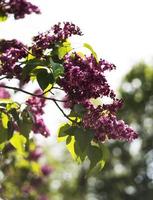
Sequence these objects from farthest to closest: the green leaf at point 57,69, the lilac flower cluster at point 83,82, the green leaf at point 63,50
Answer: the green leaf at point 63,50
the lilac flower cluster at point 83,82
the green leaf at point 57,69

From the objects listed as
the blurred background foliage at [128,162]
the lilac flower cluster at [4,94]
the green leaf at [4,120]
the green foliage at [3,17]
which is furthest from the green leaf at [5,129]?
the blurred background foliage at [128,162]

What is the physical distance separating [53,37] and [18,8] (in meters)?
0.30

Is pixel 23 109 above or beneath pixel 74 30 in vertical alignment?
beneath

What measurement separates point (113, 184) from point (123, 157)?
1385mm

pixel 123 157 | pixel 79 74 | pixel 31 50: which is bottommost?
pixel 79 74

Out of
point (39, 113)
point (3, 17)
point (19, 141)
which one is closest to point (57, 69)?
point (3, 17)

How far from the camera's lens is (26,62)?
13.4ft

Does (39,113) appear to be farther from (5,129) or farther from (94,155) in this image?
(94,155)

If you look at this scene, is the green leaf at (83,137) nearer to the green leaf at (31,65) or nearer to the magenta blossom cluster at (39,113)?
the green leaf at (31,65)

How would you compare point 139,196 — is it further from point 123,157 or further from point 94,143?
point 94,143

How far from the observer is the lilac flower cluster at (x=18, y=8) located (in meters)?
4.01

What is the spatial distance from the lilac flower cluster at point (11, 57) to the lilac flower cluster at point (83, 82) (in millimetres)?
310

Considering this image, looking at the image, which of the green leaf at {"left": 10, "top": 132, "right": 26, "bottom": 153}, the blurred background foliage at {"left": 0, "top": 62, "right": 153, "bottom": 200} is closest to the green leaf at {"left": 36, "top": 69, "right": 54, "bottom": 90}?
the green leaf at {"left": 10, "top": 132, "right": 26, "bottom": 153}

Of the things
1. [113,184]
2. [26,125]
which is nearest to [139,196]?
[113,184]
